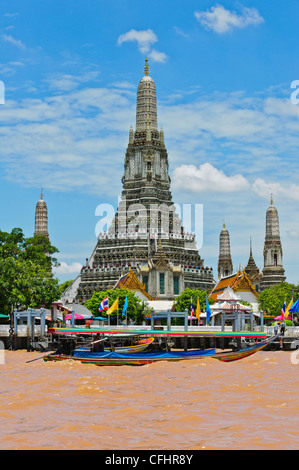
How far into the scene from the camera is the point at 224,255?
12188 centimetres

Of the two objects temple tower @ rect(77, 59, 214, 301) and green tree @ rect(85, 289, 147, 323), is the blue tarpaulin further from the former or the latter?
temple tower @ rect(77, 59, 214, 301)

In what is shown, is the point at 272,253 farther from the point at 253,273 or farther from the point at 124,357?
the point at 124,357

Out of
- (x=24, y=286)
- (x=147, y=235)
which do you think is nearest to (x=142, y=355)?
(x=24, y=286)

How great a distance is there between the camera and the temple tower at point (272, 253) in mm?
106688

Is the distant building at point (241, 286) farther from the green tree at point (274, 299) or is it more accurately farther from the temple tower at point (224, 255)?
the temple tower at point (224, 255)

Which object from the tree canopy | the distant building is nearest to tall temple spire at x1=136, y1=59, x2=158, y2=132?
the distant building

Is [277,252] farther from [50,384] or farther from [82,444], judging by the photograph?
[82,444]

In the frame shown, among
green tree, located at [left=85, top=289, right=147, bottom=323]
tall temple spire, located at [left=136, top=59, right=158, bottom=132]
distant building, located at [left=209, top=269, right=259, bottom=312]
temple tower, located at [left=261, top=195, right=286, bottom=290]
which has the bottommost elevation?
green tree, located at [left=85, top=289, right=147, bottom=323]

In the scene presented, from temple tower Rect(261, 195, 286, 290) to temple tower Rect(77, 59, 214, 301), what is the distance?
10.8 m

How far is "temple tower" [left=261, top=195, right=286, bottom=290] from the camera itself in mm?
106688

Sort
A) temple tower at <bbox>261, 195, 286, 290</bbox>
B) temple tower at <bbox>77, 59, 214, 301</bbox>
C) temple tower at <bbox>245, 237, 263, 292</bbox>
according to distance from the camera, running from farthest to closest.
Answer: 1. temple tower at <bbox>245, 237, 263, 292</bbox>
2. temple tower at <bbox>261, 195, 286, 290</bbox>
3. temple tower at <bbox>77, 59, 214, 301</bbox>

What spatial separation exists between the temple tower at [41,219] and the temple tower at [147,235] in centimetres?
1047
